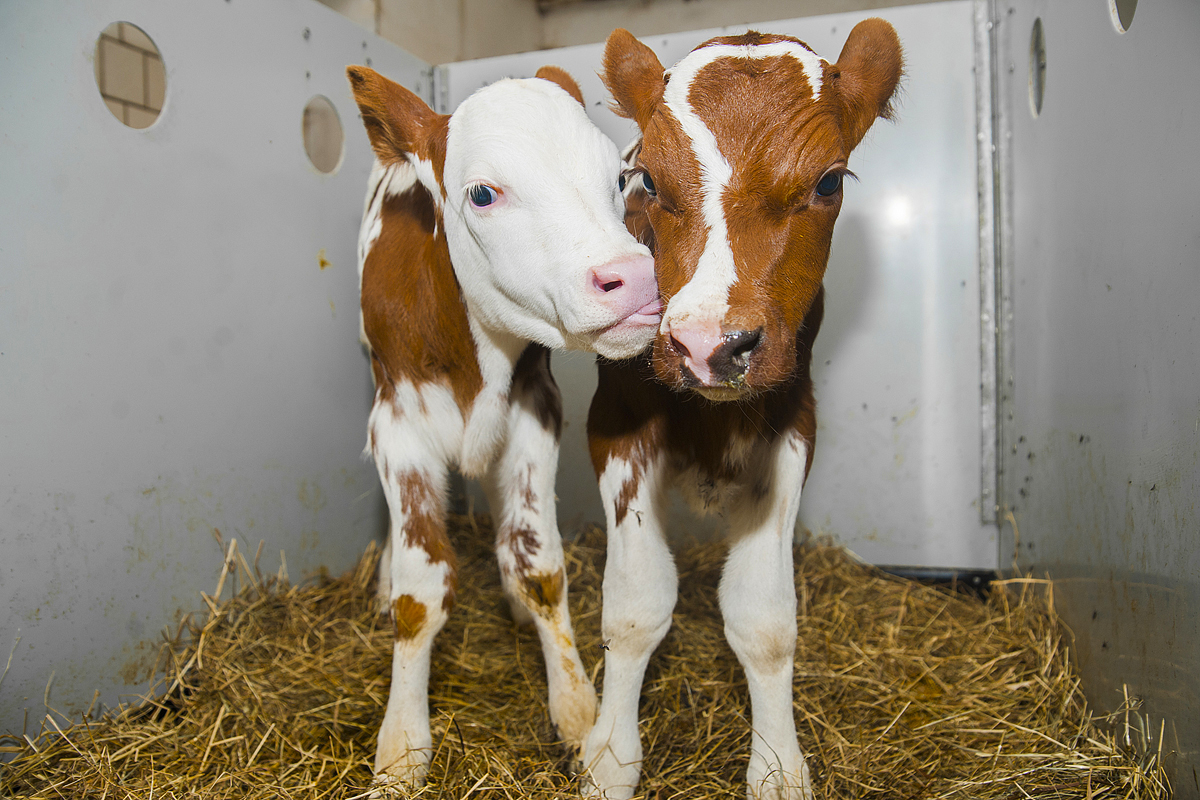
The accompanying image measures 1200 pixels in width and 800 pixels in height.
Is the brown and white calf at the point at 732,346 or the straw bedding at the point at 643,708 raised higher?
the brown and white calf at the point at 732,346

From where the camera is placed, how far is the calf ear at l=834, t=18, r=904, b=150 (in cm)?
166

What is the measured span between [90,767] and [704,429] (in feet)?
6.23

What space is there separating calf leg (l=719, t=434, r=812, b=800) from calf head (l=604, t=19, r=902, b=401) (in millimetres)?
539

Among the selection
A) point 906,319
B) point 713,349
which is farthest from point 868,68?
point 906,319

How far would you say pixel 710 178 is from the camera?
4.83 feet

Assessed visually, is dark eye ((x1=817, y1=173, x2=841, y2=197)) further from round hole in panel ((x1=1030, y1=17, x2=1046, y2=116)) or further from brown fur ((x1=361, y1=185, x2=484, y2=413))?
round hole in panel ((x1=1030, y1=17, x2=1046, y2=116))

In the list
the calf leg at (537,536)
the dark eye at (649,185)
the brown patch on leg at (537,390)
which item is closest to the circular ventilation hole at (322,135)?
the brown patch on leg at (537,390)

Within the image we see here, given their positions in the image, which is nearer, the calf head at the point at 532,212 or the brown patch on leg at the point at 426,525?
the calf head at the point at 532,212

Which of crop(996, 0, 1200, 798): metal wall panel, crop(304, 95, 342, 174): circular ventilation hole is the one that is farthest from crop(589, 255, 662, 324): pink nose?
crop(304, 95, 342, 174): circular ventilation hole

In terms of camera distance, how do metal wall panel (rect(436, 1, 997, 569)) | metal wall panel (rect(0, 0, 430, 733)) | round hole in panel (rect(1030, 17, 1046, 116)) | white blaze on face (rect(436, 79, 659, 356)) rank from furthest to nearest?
1. metal wall panel (rect(436, 1, 997, 569))
2. round hole in panel (rect(1030, 17, 1046, 116))
3. metal wall panel (rect(0, 0, 430, 733))
4. white blaze on face (rect(436, 79, 659, 356))

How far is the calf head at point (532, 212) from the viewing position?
5.28 ft

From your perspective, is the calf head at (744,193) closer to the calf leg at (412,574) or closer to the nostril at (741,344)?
the nostril at (741,344)

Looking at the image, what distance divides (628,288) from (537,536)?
0.99 meters

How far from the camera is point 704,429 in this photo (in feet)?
6.23
